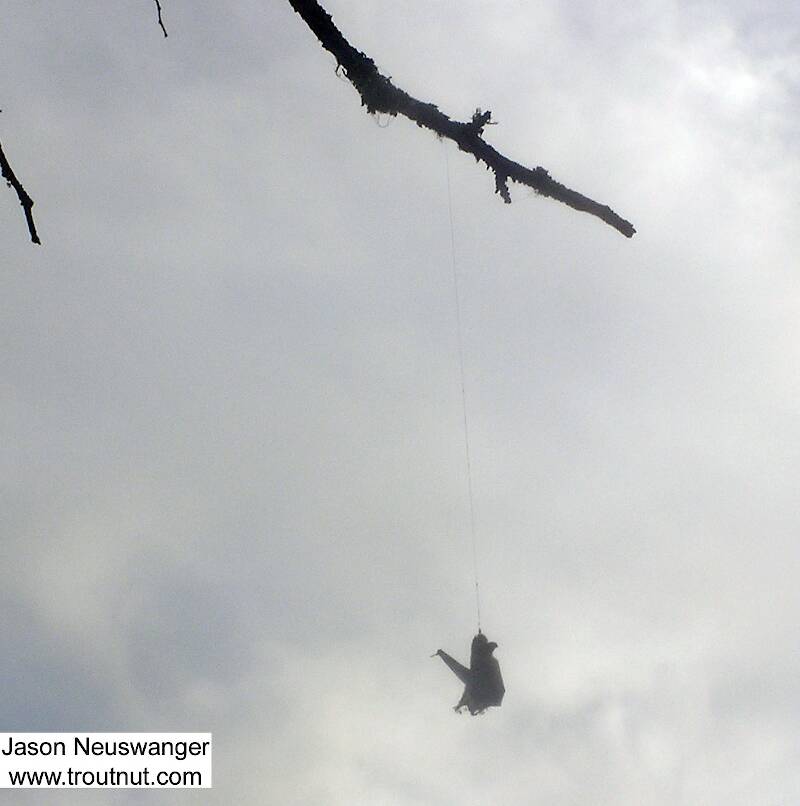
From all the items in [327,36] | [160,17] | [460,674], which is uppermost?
[460,674]

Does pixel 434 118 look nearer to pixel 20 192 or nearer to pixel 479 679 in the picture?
pixel 20 192

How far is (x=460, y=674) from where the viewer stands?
32.5ft

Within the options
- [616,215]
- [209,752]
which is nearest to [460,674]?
[209,752]

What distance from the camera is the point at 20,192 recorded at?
7.74 ft

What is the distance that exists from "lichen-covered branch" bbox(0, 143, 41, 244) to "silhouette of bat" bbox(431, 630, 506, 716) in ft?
27.2

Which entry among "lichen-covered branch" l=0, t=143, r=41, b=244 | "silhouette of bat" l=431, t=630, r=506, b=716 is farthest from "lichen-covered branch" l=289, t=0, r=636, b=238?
"silhouette of bat" l=431, t=630, r=506, b=716

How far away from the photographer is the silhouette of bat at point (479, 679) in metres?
9.70

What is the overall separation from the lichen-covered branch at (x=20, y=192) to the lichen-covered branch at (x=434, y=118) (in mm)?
812

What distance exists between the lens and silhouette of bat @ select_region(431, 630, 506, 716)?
9.70m

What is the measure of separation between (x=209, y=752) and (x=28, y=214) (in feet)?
39.4

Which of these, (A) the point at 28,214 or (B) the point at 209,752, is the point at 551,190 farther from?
(B) the point at 209,752

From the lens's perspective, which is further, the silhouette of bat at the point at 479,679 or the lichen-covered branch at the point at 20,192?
the silhouette of bat at the point at 479,679

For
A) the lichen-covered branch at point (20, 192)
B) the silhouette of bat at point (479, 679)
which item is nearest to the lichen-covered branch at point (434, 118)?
the lichen-covered branch at point (20, 192)

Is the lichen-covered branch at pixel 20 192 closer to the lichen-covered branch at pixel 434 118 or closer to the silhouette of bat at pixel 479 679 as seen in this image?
the lichen-covered branch at pixel 434 118
